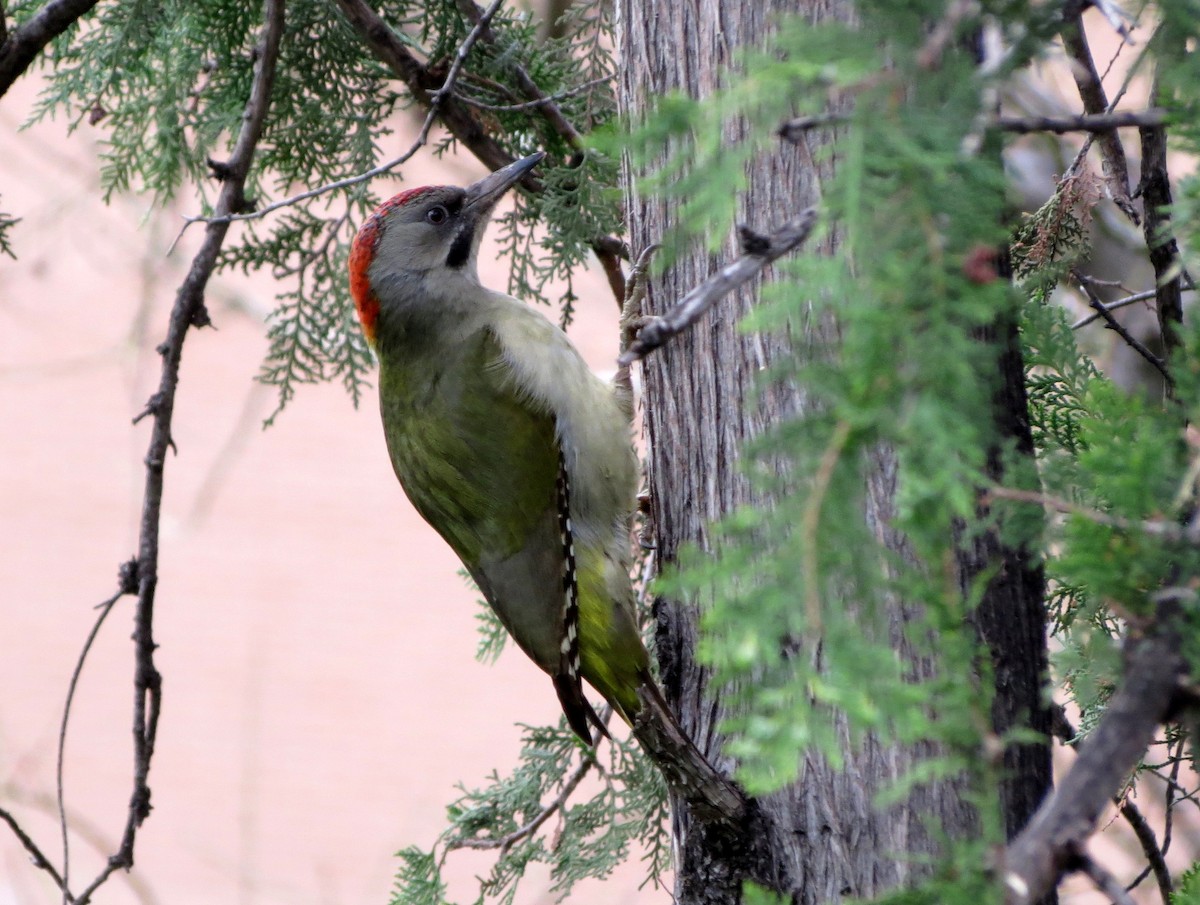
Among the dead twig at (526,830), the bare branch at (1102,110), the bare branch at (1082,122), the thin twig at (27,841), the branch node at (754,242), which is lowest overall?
the branch node at (754,242)

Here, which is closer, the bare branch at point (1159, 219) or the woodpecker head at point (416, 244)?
the bare branch at point (1159, 219)

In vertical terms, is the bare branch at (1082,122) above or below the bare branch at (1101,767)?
above

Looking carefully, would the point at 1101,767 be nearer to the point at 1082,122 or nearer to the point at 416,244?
the point at 1082,122

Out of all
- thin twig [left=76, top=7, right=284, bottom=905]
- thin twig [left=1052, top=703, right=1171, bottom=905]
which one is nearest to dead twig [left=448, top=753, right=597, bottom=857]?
thin twig [left=76, top=7, right=284, bottom=905]

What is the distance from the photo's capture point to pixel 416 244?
3418 millimetres

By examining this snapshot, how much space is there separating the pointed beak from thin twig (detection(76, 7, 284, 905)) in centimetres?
63

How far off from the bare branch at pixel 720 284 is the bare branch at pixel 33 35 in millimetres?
1629

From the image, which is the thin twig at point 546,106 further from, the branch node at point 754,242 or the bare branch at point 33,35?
the branch node at point 754,242

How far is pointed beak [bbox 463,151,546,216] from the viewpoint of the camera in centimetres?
310

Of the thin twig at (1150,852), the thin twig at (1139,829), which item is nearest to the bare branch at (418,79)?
the thin twig at (1139,829)

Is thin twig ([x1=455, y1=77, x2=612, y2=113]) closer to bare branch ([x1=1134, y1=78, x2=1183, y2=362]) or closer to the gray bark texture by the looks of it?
the gray bark texture

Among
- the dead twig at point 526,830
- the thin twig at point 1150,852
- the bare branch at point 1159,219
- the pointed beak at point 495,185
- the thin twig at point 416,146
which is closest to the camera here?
the bare branch at point 1159,219

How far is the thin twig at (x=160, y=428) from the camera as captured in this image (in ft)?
8.96

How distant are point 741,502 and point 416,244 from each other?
5.18ft
